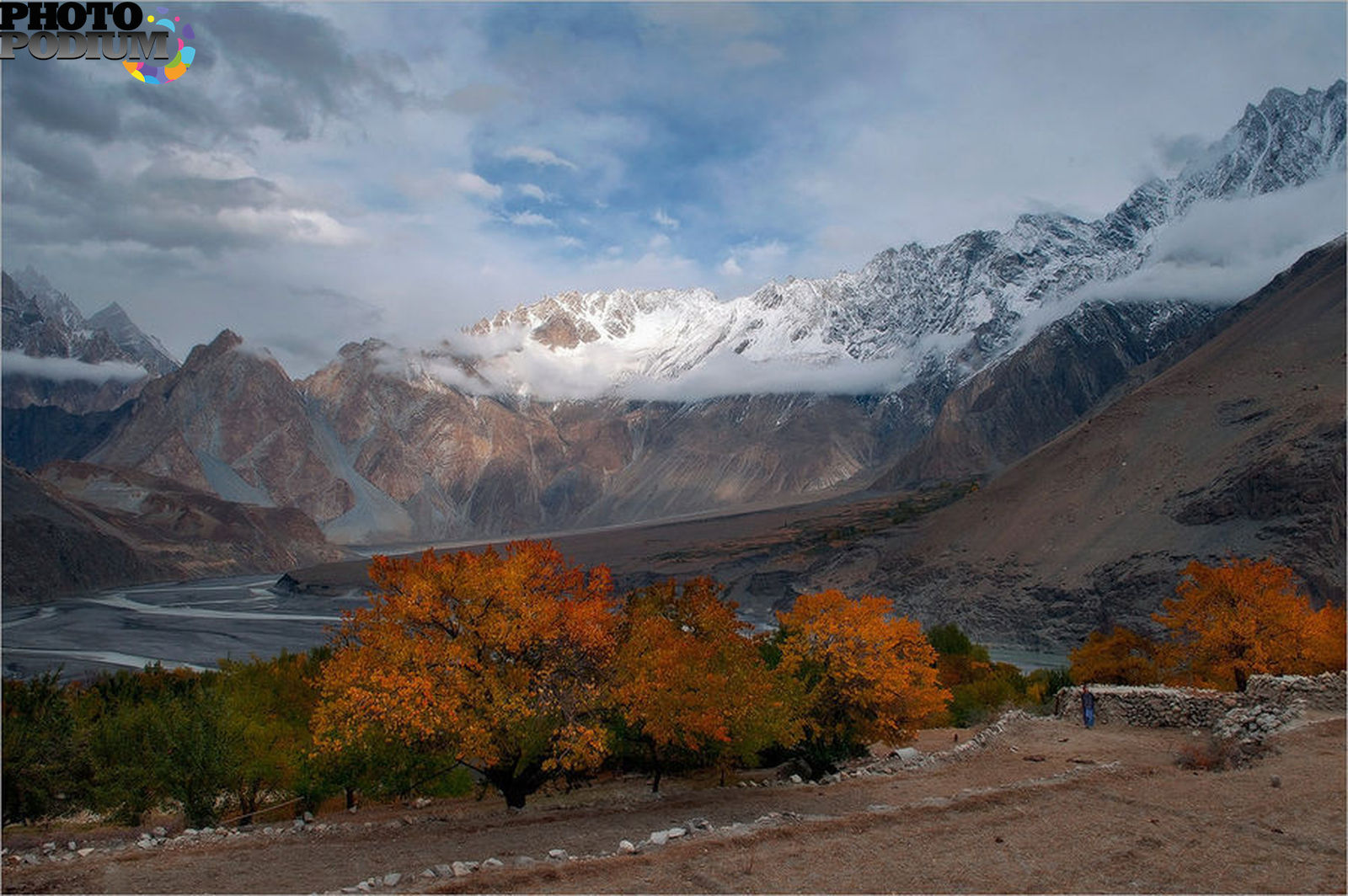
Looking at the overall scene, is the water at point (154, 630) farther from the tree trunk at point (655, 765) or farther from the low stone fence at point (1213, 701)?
the low stone fence at point (1213, 701)

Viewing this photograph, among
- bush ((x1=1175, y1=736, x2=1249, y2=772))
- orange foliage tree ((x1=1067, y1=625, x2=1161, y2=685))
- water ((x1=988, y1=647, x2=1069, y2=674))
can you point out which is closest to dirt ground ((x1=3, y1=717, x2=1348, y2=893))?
bush ((x1=1175, y1=736, x2=1249, y2=772))

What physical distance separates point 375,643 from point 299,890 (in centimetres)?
651

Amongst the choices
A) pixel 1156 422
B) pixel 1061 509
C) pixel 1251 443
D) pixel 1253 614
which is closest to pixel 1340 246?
pixel 1156 422

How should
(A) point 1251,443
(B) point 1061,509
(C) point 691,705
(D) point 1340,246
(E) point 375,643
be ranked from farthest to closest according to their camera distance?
1. (D) point 1340,246
2. (B) point 1061,509
3. (A) point 1251,443
4. (C) point 691,705
5. (E) point 375,643

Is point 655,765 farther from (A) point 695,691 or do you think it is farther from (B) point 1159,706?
(B) point 1159,706

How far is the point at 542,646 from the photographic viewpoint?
72.7 ft

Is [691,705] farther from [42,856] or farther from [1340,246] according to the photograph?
[1340,246]

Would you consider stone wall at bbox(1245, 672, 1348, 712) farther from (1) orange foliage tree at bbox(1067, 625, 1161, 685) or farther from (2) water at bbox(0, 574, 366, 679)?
(2) water at bbox(0, 574, 366, 679)

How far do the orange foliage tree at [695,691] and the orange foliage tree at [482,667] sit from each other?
98 cm

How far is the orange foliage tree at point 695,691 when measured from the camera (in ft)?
74.4

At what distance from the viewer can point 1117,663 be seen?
4791cm

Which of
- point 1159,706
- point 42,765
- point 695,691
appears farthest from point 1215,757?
point 42,765

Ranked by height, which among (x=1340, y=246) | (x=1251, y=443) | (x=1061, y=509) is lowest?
(x=1061, y=509)

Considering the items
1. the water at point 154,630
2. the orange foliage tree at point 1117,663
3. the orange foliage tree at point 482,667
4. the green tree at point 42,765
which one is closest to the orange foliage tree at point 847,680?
the orange foliage tree at point 482,667
